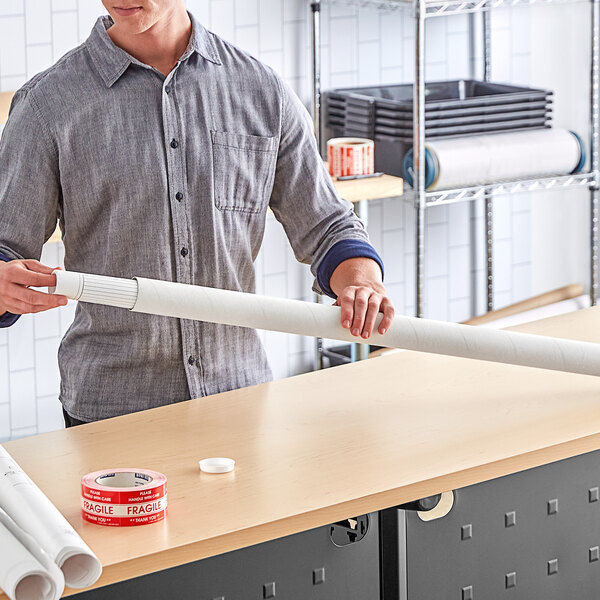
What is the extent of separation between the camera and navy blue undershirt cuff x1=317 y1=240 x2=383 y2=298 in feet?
6.43

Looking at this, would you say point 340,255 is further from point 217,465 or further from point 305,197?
point 217,465

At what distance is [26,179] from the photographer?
1822 millimetres

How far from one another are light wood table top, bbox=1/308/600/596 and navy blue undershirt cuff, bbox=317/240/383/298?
6.8 inches

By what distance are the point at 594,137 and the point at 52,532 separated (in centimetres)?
287

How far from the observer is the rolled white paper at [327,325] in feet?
5.29

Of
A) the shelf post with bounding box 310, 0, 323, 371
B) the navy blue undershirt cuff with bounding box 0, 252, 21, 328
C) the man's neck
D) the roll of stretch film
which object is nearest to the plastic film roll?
the shelf post with bounding box 310, 0, 323, 371

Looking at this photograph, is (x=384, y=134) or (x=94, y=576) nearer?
(x=94, y=576)

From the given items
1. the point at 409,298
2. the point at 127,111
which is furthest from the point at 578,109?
the point at 127,111

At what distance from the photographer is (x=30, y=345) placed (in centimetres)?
330

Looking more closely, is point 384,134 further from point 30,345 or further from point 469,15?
point 30,345

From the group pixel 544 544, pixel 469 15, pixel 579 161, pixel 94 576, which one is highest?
pixel 469 15

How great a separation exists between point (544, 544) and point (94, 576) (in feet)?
2.60

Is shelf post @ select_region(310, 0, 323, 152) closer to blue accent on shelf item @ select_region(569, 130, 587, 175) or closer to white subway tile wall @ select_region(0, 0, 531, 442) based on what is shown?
white subway tile wall @ select_region(0, 0, 531, 442)

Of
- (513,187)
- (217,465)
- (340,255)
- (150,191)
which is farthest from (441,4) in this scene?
(217,465)
